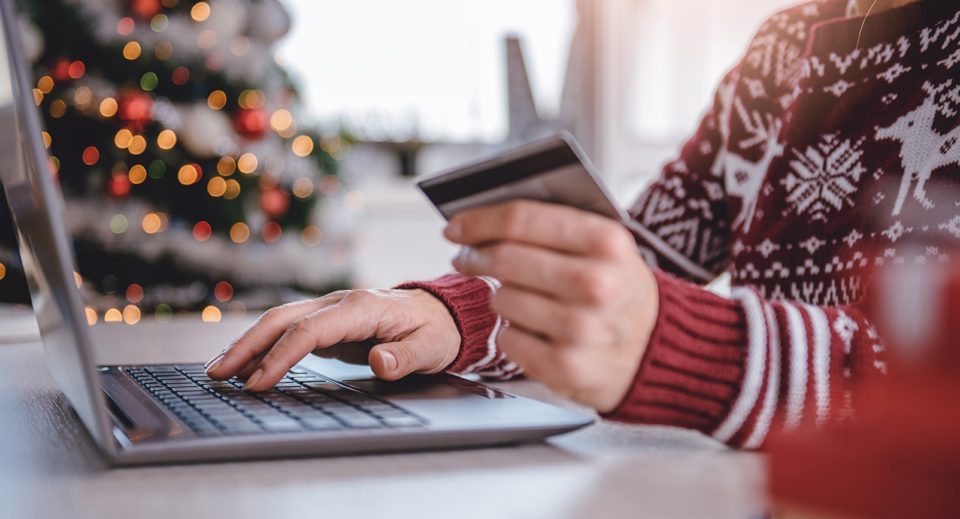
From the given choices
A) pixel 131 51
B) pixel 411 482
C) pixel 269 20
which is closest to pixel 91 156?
pixel 131 51

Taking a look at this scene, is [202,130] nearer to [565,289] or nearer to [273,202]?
[273,202]

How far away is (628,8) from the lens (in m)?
2.82

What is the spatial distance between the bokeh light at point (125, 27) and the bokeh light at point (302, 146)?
2.08ft

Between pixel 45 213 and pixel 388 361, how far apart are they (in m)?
0.24

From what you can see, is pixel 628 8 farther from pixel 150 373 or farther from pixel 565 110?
pixel 150 373

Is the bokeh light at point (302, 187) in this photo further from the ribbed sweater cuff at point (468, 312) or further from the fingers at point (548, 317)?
the fingers at point (548, 317)

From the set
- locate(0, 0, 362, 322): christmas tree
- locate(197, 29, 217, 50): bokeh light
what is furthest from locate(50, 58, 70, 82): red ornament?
locate(197, 29, 217, 50): bokeh light

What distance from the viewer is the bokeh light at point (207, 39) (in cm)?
233

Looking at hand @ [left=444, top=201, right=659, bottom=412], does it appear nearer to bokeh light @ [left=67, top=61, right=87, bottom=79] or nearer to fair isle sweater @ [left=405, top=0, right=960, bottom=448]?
fair isle sweater @ [left=405, top=0, right=960, bottom=448]

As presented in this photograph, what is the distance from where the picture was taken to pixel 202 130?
7.36 ft

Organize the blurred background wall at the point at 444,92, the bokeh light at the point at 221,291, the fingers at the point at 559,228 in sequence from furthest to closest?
1. the blurred background wall at the point at 444,92
2. the bokeh light at the point at 221,291
3. the fingers at the point at 559,228

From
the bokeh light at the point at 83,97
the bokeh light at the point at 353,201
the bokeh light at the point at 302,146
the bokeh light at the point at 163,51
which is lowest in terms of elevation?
the bokeh light at the point at 353,201

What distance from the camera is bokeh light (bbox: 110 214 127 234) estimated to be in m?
2.28

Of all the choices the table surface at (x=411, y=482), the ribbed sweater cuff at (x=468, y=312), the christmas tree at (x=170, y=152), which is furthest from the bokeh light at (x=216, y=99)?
the table surface at (x=411, y=482)
